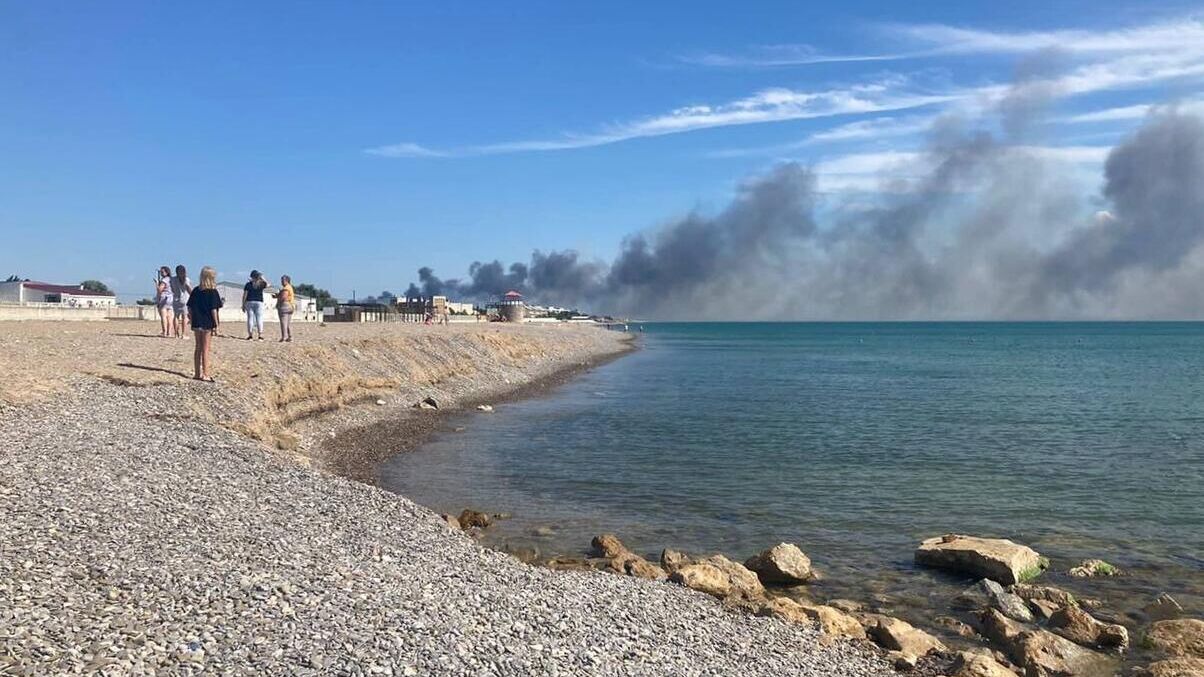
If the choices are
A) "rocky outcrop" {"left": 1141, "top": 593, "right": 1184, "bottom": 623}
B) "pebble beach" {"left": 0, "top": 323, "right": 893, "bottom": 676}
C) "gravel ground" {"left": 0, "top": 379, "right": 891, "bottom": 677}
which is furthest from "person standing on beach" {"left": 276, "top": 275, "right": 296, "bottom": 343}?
"rocky outcrop" {"left": 1141, "top": 593, "right": 1184, "bottom": 623}

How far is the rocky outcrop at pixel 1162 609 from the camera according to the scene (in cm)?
1216

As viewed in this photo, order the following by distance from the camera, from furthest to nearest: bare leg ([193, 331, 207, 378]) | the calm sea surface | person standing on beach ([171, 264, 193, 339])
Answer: person standing on beach ([171, 264, 193, 339]) < bare leg ([193, 331, 207, 378]) < the calm sea surface

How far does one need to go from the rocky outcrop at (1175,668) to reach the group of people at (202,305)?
19.1 m

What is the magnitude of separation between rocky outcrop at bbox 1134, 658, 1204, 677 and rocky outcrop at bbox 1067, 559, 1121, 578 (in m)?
4.01

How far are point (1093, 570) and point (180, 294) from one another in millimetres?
26680

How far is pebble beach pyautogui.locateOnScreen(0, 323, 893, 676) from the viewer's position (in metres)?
6.86

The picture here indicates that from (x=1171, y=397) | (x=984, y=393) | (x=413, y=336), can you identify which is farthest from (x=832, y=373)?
(x=413, y=336)

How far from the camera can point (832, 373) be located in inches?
2537

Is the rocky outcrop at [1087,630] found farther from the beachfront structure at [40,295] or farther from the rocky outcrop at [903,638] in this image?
the beachfront structure at [40,295]

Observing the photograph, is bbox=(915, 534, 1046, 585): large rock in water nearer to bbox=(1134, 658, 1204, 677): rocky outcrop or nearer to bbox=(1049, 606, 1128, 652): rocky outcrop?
bbox=(1049, 606, 1128, 652): rocky outcrop

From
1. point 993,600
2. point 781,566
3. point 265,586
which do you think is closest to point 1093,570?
point 993,600

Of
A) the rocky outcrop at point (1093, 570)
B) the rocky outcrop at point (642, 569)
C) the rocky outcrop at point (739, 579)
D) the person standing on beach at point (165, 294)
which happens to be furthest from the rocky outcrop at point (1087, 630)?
the person standing on beach at point (165, 294)

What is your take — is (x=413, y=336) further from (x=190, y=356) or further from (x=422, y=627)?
(x=422, y=627)

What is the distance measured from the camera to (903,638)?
10523mm
